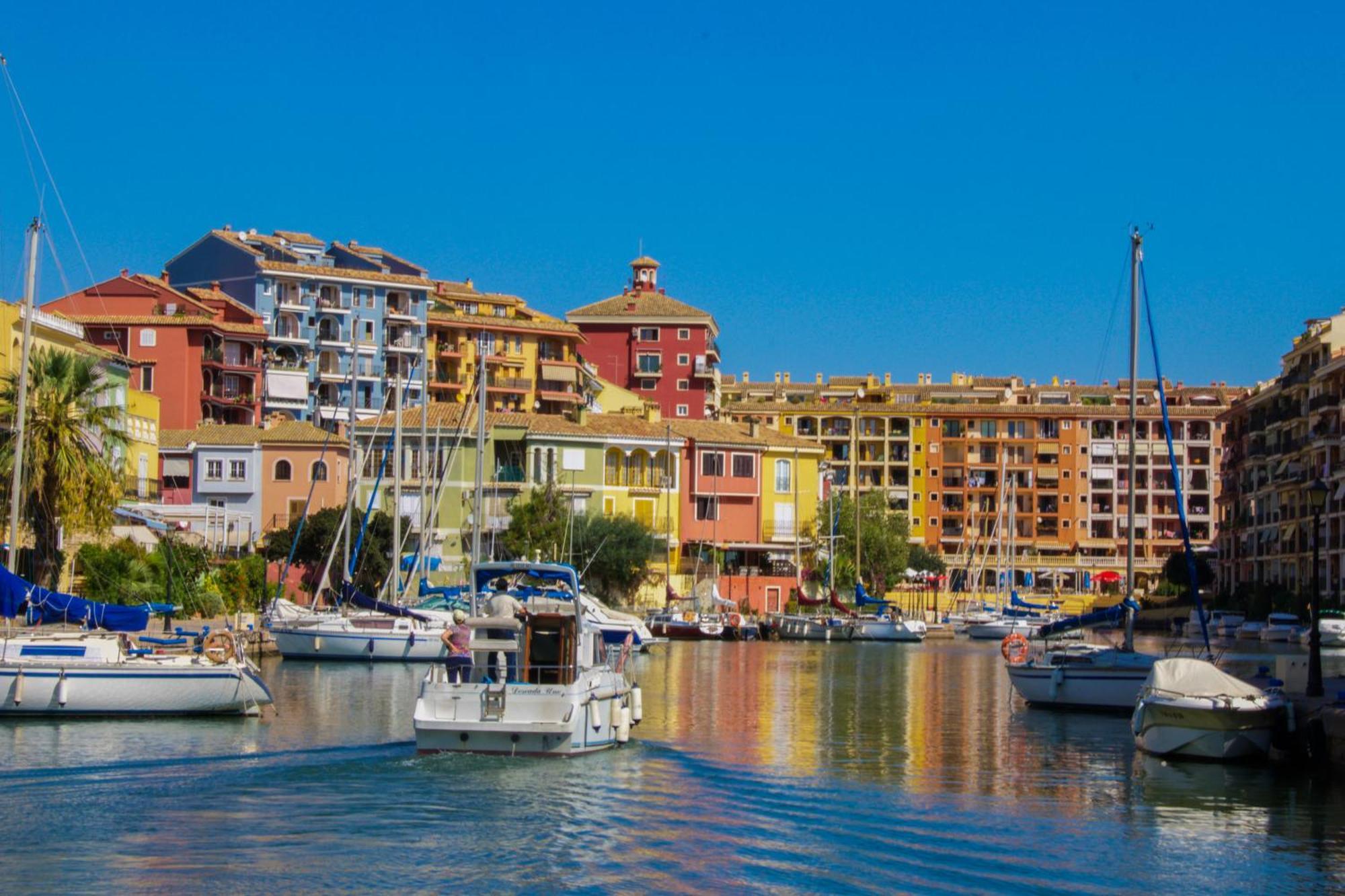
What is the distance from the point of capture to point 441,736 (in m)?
26.5

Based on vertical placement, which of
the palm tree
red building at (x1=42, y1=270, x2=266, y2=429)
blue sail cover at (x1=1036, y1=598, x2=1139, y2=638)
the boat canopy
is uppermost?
→ red building at (x1=42, y1=270, x2=266, y2=429)

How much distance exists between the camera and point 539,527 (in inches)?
3145

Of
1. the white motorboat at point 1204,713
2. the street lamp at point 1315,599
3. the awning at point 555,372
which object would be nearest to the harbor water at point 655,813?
the white motorboat at point 1204,713

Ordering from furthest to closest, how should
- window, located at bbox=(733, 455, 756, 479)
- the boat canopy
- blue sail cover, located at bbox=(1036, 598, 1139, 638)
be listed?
window, located at bbox=(733, 455, 756, 479), blue sail cover, located at bbox=(1036, 598, 1139, 638), the boat canopy

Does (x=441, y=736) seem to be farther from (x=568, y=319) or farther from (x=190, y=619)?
(x=568, y=319)

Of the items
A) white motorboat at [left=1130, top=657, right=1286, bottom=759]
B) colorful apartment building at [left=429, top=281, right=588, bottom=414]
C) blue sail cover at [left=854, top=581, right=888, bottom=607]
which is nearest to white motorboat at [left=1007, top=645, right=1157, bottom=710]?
white motorboat at [left=1130, top=657, right=1286, bottom=759]

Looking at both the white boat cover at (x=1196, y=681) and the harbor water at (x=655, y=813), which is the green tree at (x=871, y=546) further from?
the white boat cover at (x=1196, y=681)

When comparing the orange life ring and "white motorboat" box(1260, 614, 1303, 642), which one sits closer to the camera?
the orange life ring

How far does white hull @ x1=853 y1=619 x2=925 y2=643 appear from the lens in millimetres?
83688

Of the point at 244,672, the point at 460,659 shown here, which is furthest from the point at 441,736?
the point at 244,672

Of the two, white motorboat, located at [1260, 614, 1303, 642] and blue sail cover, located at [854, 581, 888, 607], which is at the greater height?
blue sail cover, located at [854, 581, 888, 607]

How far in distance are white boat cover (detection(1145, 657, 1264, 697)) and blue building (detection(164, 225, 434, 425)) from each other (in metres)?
74.5

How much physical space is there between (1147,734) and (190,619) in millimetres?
34541

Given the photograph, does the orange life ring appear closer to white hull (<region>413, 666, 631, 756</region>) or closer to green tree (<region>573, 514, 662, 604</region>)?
white hull (<region>413, 666, 631, 756</region>)
